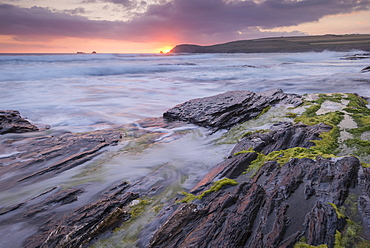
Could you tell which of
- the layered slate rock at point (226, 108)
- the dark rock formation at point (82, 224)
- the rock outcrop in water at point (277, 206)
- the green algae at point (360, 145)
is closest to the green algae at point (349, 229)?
the rock outcrop in water at point (277, 206)

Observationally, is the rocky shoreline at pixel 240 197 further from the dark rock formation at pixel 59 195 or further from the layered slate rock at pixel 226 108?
the layered slate rock at pixel 226 108

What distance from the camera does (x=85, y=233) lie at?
262cm

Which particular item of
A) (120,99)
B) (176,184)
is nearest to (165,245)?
(176,184)

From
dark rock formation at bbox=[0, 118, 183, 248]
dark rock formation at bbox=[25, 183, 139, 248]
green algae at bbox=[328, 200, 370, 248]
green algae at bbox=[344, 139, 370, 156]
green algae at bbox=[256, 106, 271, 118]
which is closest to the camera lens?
green algae at bbox=[328, 200, 370, 248]

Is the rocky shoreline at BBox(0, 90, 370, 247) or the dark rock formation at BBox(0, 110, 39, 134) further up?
the dark rock formation at BBox(0, 110, 39, 134)

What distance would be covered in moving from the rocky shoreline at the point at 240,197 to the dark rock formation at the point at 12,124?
28.6 inches

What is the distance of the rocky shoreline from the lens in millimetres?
2346

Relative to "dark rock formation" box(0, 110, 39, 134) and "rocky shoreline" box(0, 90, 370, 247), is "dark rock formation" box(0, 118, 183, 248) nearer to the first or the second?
"rocky shoreline" box(0, 90, 370, 247)

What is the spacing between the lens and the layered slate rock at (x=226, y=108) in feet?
21.3

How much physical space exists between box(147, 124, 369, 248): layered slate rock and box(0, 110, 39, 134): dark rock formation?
5.26 metres

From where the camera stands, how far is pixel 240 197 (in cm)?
286

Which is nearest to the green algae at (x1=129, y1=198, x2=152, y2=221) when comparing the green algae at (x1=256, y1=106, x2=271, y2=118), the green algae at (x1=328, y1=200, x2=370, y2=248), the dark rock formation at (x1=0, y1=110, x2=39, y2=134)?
Result: the green algae at (x1=328, y1=200, x2=370, y2=248)

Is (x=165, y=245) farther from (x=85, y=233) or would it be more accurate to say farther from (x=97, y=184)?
(x=97, y=184)

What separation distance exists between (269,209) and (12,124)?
6657mm
